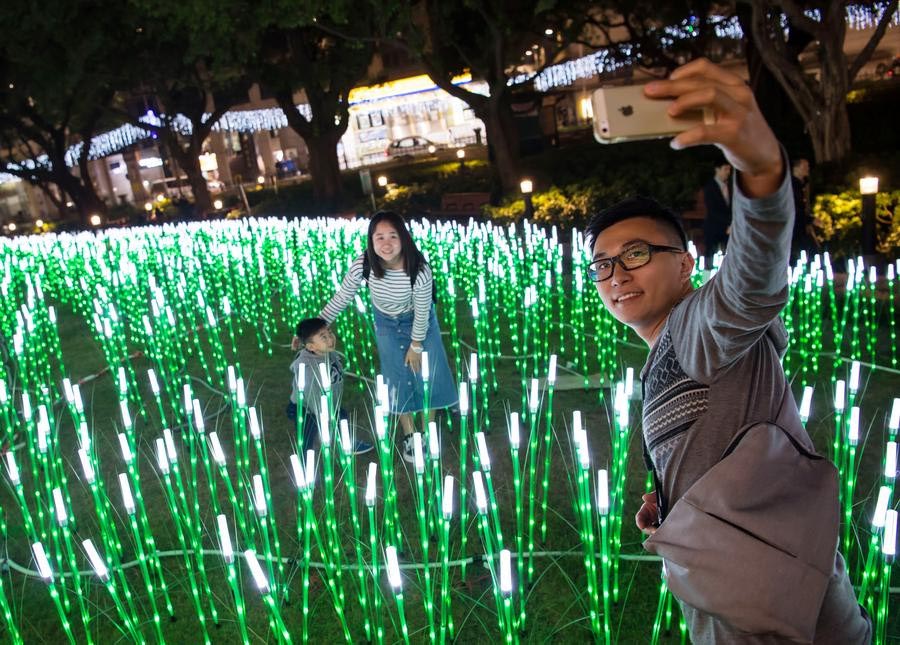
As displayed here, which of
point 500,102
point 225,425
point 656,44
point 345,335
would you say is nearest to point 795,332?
point 345,335

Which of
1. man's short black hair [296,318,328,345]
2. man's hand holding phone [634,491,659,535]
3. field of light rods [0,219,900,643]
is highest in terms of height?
man's short black hair [296,318,328,345]

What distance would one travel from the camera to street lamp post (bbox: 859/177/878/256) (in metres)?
6.37

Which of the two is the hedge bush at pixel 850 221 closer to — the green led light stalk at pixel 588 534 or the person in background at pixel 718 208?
the person in background at pixel 718 208

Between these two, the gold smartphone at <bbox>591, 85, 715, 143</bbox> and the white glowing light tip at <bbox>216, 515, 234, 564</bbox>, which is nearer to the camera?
the gold smartphone at <bbox>591, 85, 715, 143</bbox>

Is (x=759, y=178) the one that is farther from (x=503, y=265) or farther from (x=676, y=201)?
(x=676, y=201)

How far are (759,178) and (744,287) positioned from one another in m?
0.18

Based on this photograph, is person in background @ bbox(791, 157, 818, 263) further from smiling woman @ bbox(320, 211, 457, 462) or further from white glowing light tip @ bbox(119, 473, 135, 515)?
white glowing light tip @ bbox(119, 473, 135, 515)

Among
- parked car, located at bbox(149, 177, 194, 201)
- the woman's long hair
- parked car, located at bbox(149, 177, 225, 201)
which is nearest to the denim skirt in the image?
the woman's long hair

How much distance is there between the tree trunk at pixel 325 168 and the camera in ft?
59.4

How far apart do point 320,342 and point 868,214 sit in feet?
16.0

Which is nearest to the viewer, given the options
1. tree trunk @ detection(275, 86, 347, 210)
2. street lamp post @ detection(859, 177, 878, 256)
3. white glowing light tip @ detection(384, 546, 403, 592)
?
white glowing light tip @ detection(384, 546, 403, 592)

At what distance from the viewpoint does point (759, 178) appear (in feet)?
3.74

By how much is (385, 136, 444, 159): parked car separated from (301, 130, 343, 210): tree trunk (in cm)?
1248

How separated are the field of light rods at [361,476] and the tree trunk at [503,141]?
5.12 m
